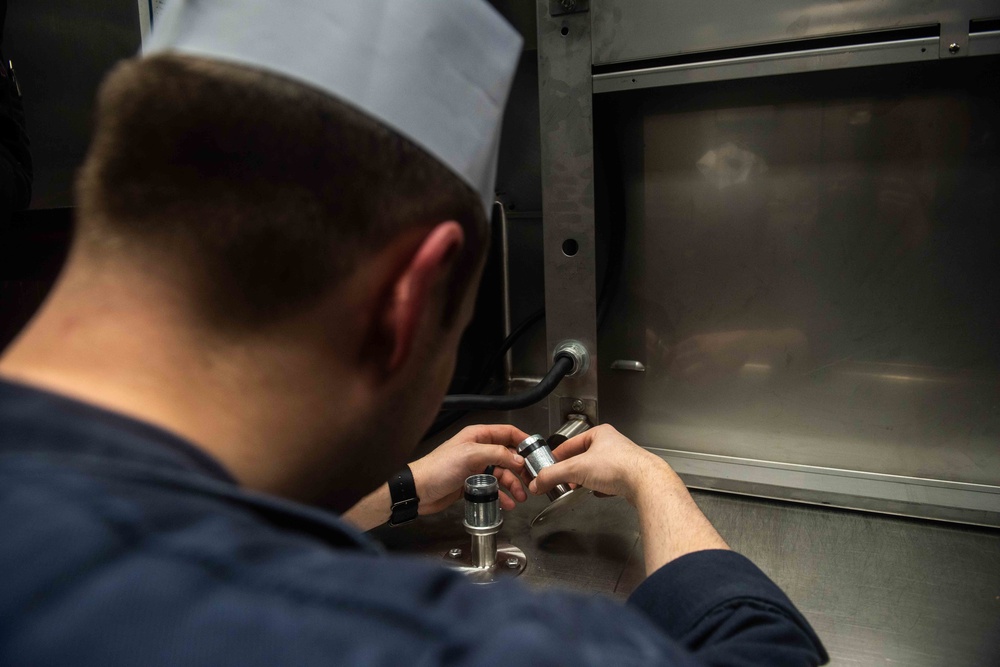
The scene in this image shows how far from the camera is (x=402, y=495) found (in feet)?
3.02

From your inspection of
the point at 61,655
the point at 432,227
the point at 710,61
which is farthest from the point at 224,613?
the point at 710,61

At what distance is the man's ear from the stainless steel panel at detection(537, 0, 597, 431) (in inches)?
24.1

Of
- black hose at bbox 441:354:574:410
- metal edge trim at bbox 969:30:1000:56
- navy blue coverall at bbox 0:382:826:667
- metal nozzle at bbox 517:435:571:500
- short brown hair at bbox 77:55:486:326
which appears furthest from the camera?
black hose at bbox 441:354:574:410

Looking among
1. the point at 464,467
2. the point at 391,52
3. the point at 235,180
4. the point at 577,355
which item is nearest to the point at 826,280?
the point at 577,355

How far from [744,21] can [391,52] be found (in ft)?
2.10

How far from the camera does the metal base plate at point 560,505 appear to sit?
0.92m

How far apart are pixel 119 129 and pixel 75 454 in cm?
19

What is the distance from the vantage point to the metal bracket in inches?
37.5

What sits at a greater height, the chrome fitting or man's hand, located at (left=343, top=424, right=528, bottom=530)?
the chrome fitting

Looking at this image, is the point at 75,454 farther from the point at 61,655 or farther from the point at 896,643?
the point at 896,643

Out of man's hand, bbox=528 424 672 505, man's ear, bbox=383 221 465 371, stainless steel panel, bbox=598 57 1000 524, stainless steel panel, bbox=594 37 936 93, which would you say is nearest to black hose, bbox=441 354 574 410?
man's hand, bbox=528 424 672 505

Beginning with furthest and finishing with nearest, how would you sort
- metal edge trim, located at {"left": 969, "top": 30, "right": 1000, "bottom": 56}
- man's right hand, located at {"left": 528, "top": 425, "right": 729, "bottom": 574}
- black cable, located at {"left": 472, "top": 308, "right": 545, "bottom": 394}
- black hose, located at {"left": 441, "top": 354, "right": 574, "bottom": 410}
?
black cable, located at {"left": 472, "top": 308, "right": 545, "bottom": 394}
black hose, located at {"left": 441, "top": 354, "right": 574, "bottom": 410}
metal edge trim, located at {"left": 969, "top": 30, "right": 1000, "bottom": 56}
man's right hand, located at {"left": 528, "top": 425, "right": 729, "bottom": 574}

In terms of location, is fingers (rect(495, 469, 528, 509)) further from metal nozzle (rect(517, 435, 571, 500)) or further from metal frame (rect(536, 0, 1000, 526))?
metal frame (rect(536, 0, 1000, 526))

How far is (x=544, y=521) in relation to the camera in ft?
3.22
